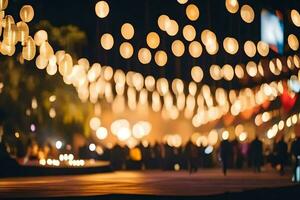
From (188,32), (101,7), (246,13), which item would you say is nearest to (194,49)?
(188,32)

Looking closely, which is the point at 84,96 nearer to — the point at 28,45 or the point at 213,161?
the point at 213,161

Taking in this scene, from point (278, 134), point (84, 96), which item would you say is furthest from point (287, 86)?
point (84, 96)

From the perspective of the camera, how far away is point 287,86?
157 ft

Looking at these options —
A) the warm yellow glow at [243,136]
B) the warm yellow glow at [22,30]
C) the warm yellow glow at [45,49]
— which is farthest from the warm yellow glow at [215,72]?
the warm yellow glow at [22,30]

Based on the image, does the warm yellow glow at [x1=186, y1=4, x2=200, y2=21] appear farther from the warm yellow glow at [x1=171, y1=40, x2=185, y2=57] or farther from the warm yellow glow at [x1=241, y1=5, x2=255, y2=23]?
the warm yellow glow at [x1=171, y1=40, x2=185, y2=57]

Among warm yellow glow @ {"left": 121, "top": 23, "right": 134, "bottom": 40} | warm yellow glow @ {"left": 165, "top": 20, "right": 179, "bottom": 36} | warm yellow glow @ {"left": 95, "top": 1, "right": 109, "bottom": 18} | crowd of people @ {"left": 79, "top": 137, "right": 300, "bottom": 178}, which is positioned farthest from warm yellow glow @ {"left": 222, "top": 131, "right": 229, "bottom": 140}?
warm yellow glow @ {"left": 95, "top": 1, "right": 109, "bottom": 18}

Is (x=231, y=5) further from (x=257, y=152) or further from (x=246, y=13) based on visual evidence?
(x=257, y=152)

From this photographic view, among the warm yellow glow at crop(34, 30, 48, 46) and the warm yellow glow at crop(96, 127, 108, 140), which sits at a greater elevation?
the warm yellow glow at crop(34, 30, 48, 46)

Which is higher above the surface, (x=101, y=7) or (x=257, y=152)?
(x=101, y=7)

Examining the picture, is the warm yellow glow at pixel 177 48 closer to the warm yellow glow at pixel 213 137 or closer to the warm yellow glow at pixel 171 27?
the warm yellow glow at pixel 171 27

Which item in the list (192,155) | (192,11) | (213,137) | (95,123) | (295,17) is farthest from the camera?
(213,137)

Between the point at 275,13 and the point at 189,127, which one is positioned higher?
the point at 275,13

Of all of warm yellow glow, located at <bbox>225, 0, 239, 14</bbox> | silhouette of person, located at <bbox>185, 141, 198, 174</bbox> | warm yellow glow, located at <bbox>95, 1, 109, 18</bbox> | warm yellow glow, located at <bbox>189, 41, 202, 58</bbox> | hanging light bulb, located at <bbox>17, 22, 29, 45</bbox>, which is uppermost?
warm yellow glow, located at <bbox>95, 1, 109, 18</bbox>

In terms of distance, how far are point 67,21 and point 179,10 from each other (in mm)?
13122
